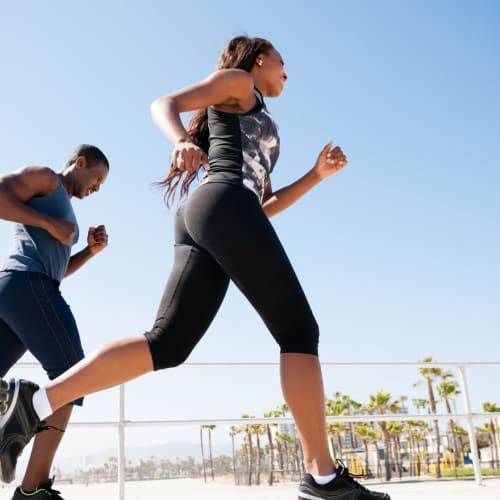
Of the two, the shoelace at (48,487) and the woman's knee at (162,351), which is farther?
the shoelace at (48,487)

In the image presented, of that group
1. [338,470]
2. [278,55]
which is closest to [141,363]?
[338,470]

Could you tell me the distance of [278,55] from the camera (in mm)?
2156

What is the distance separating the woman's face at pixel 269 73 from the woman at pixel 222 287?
246 mm

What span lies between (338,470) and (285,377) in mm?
299

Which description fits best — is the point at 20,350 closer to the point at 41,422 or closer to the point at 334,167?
the point at 41,422

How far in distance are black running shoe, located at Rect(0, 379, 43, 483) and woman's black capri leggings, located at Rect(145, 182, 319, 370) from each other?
0.41 meters

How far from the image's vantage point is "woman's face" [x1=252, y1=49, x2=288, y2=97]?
2111 millimetres

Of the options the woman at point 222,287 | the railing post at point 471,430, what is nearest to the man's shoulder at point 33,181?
the woman at point 222,287

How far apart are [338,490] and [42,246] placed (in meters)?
1.44

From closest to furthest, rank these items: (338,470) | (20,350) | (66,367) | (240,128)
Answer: (338,470)
(240,128)
(66,367)
(20,350)

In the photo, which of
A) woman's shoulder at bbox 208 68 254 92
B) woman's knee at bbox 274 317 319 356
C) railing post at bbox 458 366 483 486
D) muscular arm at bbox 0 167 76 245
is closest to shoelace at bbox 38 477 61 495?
muscular arm at bbox 0 167 76 245

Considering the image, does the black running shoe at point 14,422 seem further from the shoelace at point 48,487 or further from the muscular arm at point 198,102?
the muscular arm at point 198,102

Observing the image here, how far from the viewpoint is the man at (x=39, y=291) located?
2043mm

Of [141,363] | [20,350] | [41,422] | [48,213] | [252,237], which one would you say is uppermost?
[48,213]
